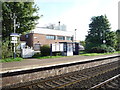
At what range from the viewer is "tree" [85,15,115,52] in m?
32.3

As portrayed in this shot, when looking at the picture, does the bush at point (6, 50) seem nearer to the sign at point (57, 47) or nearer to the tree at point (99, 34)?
the sign at point (57, 47)

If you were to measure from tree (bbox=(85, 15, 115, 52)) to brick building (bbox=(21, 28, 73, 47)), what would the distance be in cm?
1109

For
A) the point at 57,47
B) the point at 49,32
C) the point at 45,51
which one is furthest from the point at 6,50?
the point at 49,32

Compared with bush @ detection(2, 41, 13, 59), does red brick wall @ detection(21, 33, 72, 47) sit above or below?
above

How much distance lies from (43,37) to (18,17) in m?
19.3

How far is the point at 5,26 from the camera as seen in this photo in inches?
637

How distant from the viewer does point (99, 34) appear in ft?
109

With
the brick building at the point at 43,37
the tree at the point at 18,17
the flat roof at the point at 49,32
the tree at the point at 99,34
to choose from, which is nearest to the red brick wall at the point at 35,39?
the brick building at the point at 43,37

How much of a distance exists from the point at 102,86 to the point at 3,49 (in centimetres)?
1328

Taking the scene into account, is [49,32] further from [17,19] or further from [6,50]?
[6,50]

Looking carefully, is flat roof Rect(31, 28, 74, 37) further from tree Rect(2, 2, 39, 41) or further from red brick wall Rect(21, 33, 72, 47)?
tree Rect(2, 2, 39, 41)

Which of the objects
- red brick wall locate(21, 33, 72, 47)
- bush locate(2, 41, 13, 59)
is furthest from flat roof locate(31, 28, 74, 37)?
bush locate(2, 41, 13, 59)

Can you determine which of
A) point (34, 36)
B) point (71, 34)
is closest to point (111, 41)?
point (71, 34)

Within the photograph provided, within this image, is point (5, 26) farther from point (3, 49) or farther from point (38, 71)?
point (38, 71)
